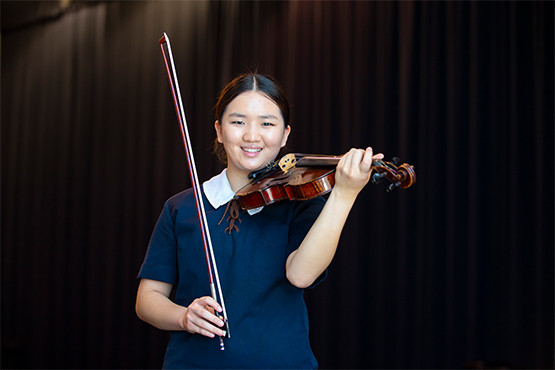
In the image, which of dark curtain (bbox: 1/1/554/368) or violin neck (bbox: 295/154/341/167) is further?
dark curtain (bbox: 1/1/554/368)

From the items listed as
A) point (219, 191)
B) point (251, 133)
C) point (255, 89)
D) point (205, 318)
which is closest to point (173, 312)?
point (205, 318)

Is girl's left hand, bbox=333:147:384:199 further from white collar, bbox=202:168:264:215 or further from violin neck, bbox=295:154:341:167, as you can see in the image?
white collar, bbox=202:168:264:215

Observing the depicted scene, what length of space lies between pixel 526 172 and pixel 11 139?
14.1 feet

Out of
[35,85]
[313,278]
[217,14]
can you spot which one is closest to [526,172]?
[313,278]

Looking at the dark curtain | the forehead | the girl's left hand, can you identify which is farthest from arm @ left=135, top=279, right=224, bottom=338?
the dark curtain

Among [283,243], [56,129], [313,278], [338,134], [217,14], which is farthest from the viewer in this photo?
[56,129]

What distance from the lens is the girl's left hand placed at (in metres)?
0.97

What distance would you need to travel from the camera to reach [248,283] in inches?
46.8

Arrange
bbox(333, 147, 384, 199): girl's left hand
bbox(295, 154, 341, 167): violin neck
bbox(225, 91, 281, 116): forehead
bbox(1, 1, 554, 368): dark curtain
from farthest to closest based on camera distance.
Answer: bbox(1, 1, 554, 368): dark curtain
bbox(225, 91, 281, 116): forehead
bbox(295, 154, 341, 167): violin neck
bbox(333, 147, 384, 199): girl's left hand

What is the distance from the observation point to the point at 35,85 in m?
4.55

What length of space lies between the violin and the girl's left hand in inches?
1.2

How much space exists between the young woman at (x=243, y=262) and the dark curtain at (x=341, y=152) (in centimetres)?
160

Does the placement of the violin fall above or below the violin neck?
below

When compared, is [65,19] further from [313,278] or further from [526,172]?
[313,278]
